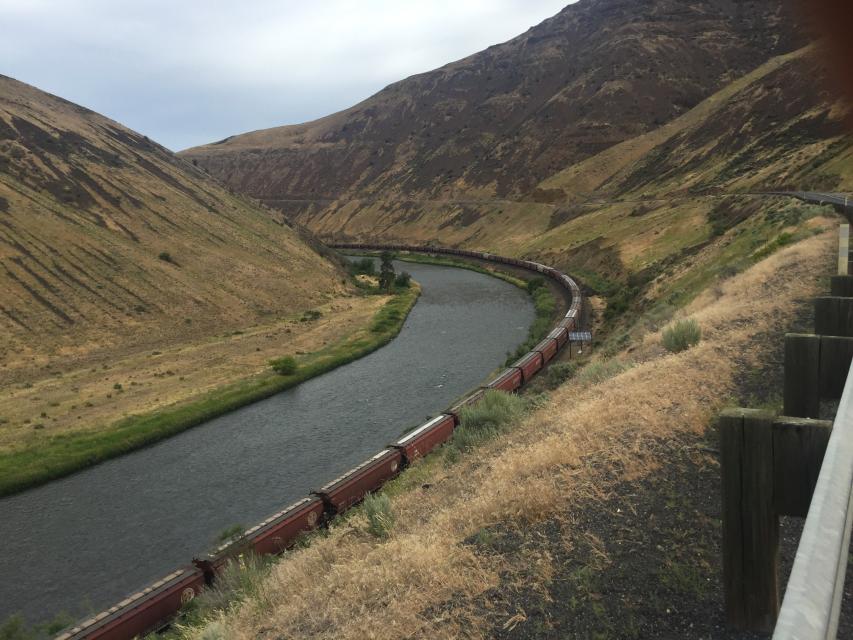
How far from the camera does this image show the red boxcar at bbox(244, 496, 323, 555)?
17.6m

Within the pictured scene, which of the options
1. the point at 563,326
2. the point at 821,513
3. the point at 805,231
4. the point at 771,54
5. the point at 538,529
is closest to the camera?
the point at 821,513

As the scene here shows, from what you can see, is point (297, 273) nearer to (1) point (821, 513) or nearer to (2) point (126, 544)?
(2) point (126, 544)

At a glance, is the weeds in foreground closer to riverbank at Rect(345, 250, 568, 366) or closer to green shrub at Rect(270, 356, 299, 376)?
riverbank at Rect(345, 250, 568, 366)

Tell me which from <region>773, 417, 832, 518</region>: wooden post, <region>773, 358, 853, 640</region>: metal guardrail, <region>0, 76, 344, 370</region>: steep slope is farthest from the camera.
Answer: <region>0, 76, 344, 370</region>: steep slope

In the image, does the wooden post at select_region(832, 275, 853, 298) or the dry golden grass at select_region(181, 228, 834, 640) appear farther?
the wooden post at select_region(832, 275, 853, 298)

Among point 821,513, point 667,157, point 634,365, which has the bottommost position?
point 634,365

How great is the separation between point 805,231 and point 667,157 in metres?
73.7

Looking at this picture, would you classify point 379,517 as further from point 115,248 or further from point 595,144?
point 595,144

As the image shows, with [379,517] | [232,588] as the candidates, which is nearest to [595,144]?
[379,517]

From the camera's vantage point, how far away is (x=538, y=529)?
8.71 metres

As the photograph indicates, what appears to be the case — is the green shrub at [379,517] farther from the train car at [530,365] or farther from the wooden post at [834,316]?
the train car at [530,365]

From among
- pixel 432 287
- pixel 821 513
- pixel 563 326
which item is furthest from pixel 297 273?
pixel 821 513

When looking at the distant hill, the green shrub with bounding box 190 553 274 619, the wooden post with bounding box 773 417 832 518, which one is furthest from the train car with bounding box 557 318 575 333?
the wooden post with bounding box 773 417 832 518

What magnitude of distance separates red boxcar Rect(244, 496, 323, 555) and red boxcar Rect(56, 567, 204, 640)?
69.9 inches
